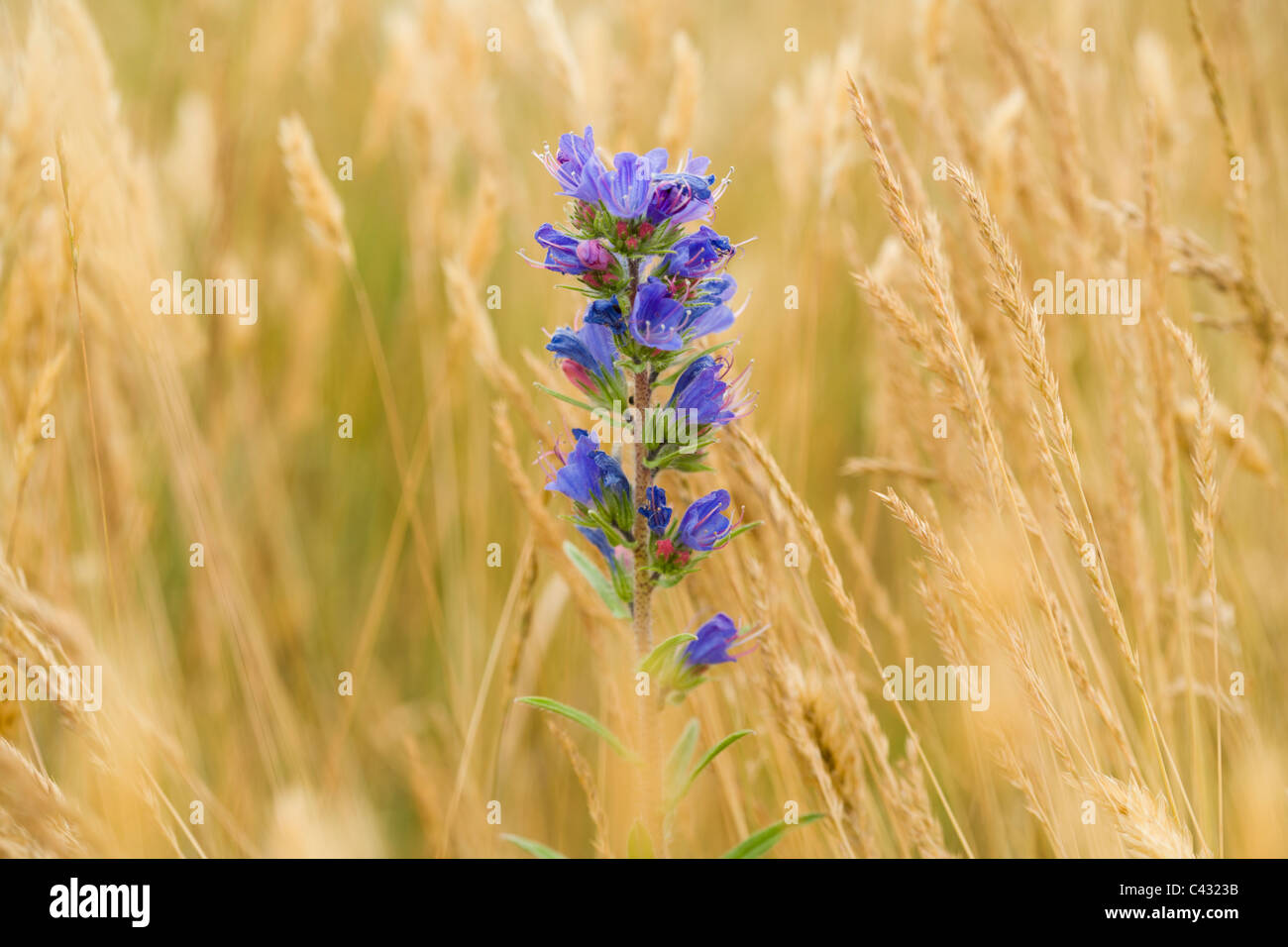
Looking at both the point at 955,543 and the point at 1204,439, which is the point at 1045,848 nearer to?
the point at 955,543

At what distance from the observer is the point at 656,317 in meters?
1.22

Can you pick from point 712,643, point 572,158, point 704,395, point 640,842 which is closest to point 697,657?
point 712,643

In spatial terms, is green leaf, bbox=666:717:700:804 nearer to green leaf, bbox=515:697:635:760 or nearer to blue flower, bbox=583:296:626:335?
green leaf, bbox=515:697:635:760

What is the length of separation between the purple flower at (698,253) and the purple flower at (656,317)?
6 cm

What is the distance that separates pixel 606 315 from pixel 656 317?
96 mm

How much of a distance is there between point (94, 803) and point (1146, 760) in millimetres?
2134

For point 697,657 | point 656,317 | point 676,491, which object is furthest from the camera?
point 676,491

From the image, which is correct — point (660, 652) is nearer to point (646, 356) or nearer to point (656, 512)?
point (656, 512)

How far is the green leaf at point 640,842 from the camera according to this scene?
1.25 m

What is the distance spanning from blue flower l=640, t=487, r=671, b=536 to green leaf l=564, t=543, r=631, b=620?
0.13 meters

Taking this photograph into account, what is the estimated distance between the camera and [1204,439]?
1.48m

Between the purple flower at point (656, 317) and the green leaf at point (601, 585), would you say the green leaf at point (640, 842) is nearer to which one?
the green leaf at point (601, 585)

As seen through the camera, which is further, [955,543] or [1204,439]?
[955,543]
